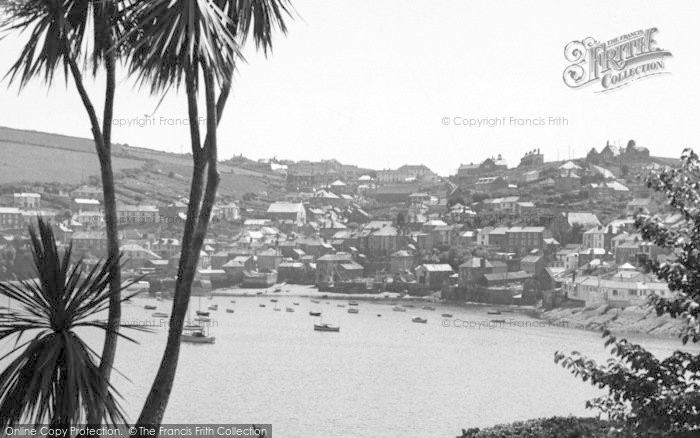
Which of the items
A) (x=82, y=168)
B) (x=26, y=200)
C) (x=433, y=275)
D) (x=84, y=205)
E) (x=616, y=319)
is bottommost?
(x=616, y=319)

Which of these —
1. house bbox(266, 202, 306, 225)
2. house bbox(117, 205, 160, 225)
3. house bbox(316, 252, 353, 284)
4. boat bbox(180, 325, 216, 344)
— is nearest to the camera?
boat bbox(180, 325, 216, 344)

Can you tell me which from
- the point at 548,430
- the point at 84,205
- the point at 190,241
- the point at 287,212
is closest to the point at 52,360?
the point at 190,241

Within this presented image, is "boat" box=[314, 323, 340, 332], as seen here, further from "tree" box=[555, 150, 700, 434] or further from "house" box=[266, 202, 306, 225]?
"house" box=[266, 202, 306, 225]

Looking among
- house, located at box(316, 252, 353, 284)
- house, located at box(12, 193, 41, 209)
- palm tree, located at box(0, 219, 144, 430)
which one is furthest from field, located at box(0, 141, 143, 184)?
palm tree, located at box(0, 219, 144, 430)

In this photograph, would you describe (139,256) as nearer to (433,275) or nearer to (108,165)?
(433,275)

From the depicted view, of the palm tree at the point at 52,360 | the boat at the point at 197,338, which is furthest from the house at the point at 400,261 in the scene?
the palm tree at the point at 52,360

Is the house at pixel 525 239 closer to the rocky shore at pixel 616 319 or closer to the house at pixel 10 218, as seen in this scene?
the rocky shore at pixel 616 319

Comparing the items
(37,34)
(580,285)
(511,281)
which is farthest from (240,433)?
(511,281)
